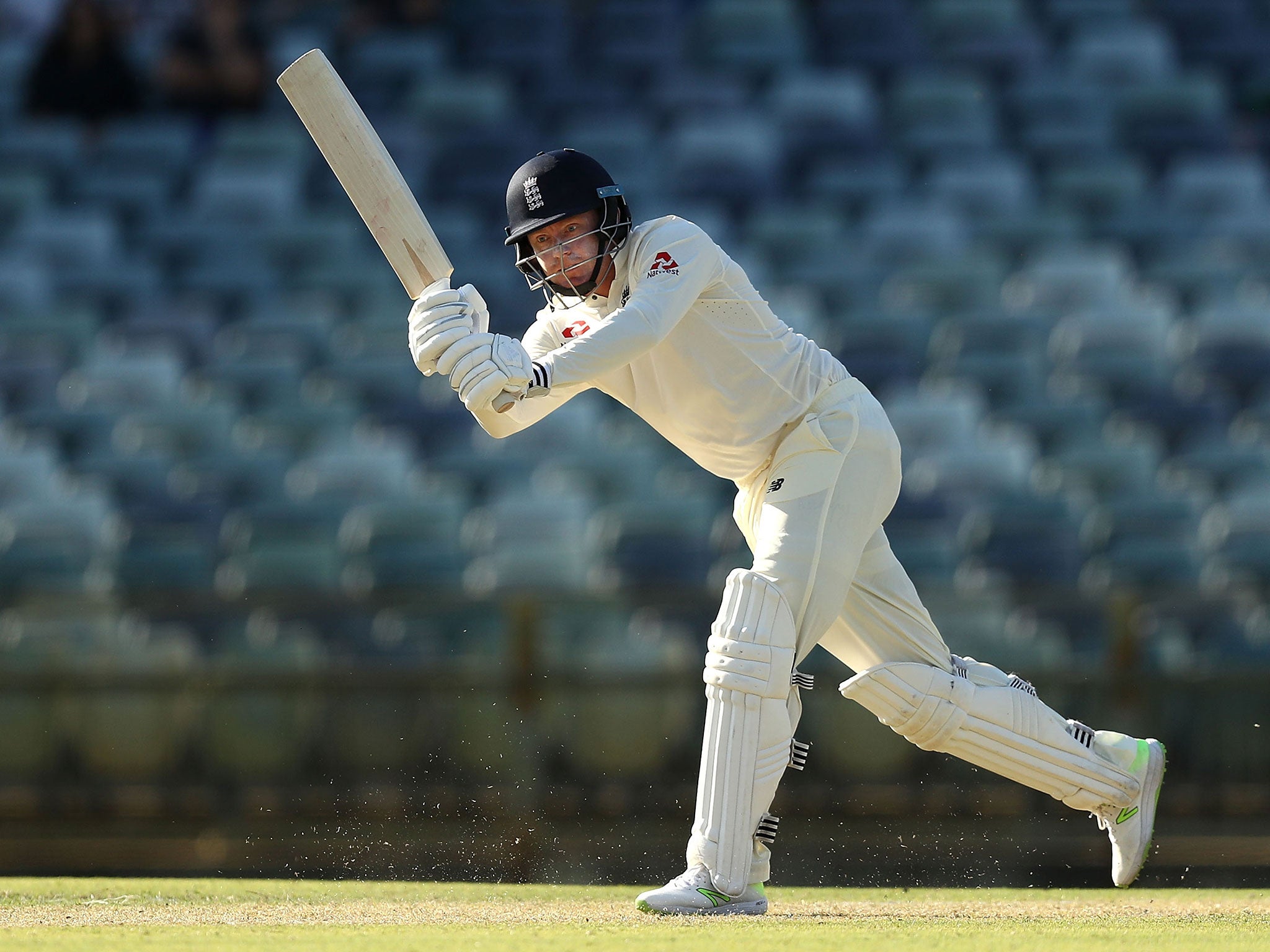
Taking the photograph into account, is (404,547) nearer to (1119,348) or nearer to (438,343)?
(1119,348)

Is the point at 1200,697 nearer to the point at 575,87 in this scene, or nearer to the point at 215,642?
the point at 215,642

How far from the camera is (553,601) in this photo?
470cm

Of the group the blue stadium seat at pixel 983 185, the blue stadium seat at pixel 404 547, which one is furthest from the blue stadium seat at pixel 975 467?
the blue stadium seat at pixel 404 547

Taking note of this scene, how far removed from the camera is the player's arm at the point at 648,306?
2727 millimetres

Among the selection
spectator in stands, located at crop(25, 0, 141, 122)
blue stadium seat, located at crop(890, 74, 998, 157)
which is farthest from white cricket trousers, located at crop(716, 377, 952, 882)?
spectator in stands, located at crop(25, 0, 141, 122)

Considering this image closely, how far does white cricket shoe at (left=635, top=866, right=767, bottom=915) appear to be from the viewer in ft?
9.07

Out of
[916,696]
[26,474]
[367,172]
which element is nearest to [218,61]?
[26,474]

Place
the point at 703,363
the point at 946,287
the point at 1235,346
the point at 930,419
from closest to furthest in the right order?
the point at 703,363
the point at 930,419
the point at 1235,346
the point at 946,287

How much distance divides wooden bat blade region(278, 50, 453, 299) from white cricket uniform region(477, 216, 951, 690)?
10.1 inches

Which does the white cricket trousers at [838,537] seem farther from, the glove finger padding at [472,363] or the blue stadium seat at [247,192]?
the blue stadium seat at [247,192]

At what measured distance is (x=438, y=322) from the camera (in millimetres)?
2721

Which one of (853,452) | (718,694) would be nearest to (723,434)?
(853,452)

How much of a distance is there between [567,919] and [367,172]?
4.19 feet

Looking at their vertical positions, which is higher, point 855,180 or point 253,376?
point 855,180
